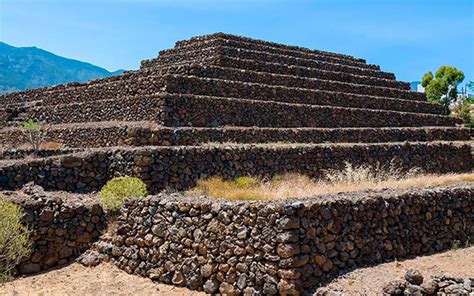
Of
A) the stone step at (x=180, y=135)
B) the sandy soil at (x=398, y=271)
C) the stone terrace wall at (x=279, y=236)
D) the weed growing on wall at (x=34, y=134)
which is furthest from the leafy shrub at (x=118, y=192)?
the weed growing on wall at (x=34, y=134)

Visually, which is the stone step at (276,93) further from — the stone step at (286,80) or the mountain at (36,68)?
the mountain at (36,68)

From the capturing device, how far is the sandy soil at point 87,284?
9.37 meters

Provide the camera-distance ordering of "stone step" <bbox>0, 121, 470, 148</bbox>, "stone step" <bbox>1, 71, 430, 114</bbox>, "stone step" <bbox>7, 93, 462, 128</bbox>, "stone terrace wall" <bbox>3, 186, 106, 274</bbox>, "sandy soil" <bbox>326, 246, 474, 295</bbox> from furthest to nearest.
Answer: "stone step" <bbox>1, 71, 430, 114</bbox>
"stone step" <bbox>7, 93, 462, 128</bbox>
"stone step" <bbox>0, 121, 470, 148</bbox>
"stone terrace wall" <bbox>3, 186, 106, 274</bbox>
"sandy soil" <bbox>326, 246, 474, 295</bbox>

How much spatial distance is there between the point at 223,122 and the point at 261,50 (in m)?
10.3

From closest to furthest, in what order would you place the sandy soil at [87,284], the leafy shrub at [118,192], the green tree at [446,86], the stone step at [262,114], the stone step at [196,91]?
the sandy soil at [87,284] → the leafy shrub at [118,192] → the stone step at [262,114] → the stone step at [196,91] → the green tree at [446,86]

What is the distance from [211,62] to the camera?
23.2 m

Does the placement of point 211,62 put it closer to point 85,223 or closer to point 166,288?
point 85,223

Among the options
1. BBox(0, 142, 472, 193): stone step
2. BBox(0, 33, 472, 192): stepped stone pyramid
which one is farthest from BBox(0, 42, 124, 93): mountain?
BBox(0, 142, 472, 193): stone step

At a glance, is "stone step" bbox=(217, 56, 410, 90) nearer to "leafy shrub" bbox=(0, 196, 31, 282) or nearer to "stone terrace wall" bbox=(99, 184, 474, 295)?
"stone terrace wall" bbox=(99, 184, 474, 295)

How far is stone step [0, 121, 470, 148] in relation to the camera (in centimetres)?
1627

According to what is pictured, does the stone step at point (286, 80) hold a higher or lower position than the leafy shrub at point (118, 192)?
higher

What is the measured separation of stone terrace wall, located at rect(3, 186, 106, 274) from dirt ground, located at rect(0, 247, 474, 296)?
39 cm

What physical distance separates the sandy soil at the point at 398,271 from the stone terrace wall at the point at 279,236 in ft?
0.83

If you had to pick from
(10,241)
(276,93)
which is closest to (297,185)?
(10,241)
